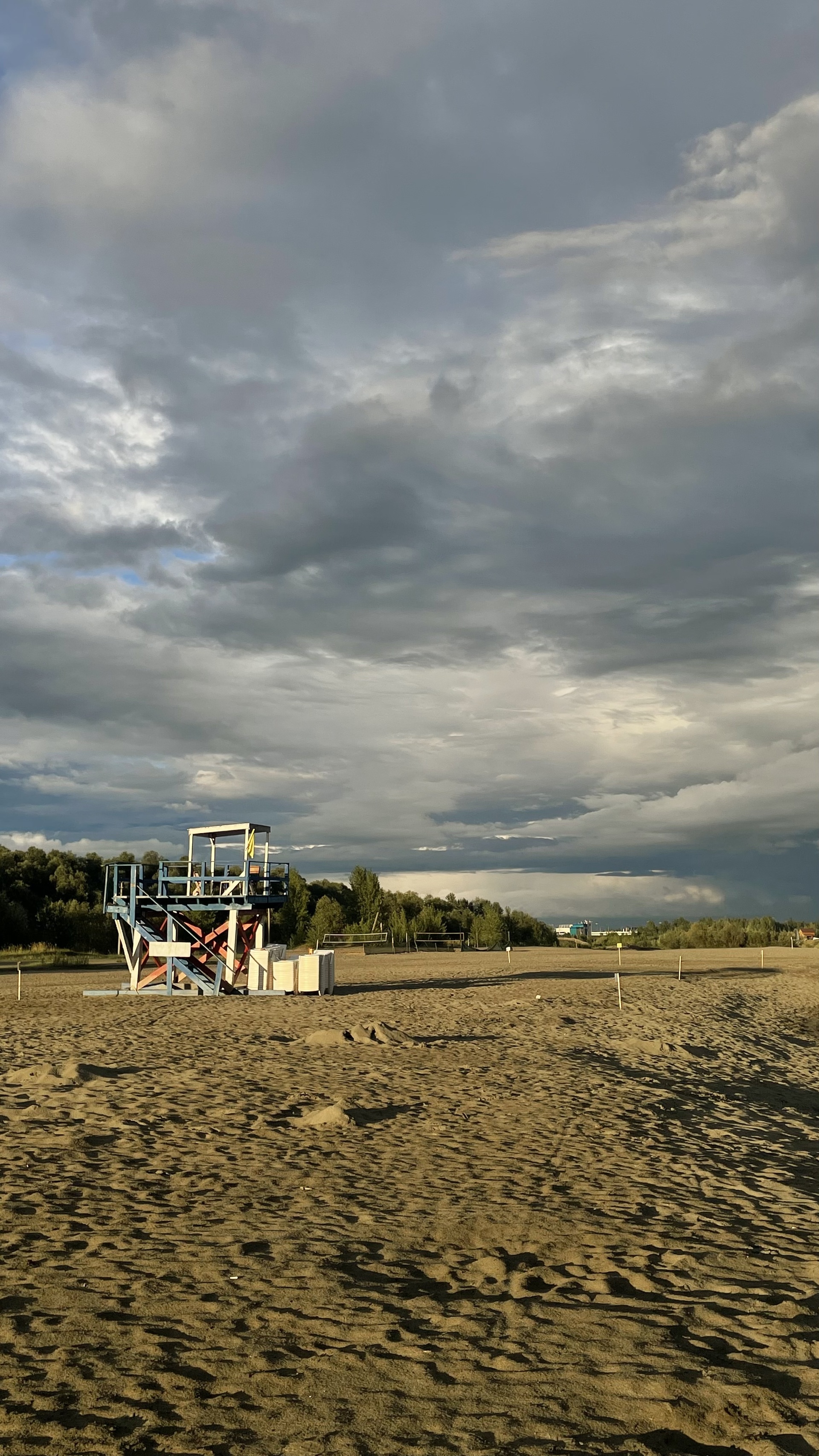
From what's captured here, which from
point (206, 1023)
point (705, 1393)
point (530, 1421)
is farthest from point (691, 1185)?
point (206, 1023)

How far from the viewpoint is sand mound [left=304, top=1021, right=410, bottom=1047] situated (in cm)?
1778

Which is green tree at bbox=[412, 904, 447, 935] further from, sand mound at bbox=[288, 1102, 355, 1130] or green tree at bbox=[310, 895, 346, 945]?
sand mound at bbox=[288, 1102, 355, 1130]

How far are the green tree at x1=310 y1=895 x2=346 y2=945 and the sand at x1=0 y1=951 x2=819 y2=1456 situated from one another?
48878 millimetres

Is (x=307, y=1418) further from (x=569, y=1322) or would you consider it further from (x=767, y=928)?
(x=767, y=928)

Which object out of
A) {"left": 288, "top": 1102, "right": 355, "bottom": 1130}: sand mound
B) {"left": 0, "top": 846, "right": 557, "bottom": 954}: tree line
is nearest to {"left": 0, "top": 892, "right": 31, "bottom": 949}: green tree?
{"left": 0, "top": 846, "right": 557, "bottom": 954}: tree line

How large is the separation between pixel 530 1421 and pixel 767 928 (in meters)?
90.6

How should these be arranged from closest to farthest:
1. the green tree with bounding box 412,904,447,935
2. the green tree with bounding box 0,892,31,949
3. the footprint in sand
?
1. the footprint in sand
2. the green tree with bounding box 0,892,31,949
3. the green tree with bounding box 412,904,447,935

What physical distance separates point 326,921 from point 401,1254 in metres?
62.3

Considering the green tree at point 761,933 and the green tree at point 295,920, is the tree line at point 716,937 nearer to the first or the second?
the green tree at point 761,933

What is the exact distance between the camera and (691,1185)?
9.86 m

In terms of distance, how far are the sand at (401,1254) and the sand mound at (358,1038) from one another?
47 cm

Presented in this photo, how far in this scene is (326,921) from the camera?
68875mm

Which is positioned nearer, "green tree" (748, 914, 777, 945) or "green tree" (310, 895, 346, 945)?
"green tree" (310, 895, 346, 945)

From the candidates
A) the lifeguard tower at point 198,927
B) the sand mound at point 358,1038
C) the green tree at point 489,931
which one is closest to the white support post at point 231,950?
the lifeguard tower at point 198,927
